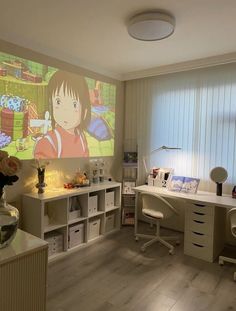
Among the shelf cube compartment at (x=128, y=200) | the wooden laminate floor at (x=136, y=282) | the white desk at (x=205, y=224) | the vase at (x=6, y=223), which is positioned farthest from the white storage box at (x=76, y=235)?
the vase at (x=6, y=223)

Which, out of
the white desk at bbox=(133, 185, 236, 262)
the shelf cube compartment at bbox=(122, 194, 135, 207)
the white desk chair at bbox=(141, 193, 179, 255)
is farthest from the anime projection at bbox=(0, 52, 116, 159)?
the white desk at bbox=(133, 185, 236, 262)

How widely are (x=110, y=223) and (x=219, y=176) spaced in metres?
1.71

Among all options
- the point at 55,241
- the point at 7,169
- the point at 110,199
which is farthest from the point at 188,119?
the point at 7,169

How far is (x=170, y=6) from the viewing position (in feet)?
6.78

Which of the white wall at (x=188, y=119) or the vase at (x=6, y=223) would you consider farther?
the white wall at (x=188, y=119)

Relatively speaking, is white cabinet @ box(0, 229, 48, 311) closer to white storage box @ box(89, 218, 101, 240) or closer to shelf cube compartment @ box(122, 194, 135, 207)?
white storage box @ box(89, 218, 101, 240)

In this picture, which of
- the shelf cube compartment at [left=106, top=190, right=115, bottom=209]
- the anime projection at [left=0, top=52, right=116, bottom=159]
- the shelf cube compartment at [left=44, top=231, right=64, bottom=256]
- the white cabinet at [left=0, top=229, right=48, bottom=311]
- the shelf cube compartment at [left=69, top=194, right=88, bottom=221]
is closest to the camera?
the white cabinet at [left=0, top=229, right=48, bottom=311]

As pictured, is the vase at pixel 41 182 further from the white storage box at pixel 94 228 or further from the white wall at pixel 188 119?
the white wall at pixel 188 119

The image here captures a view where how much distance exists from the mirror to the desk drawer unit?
0.43m

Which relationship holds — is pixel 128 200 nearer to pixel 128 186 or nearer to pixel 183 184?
pixel 128 186

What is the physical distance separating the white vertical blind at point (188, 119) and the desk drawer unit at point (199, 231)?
625 millimetres

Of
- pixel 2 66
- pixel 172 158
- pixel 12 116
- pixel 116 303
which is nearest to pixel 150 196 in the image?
pixel 172 158

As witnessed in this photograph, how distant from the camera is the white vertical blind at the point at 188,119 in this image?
3.31 metres

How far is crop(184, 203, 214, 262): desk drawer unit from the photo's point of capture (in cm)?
291
